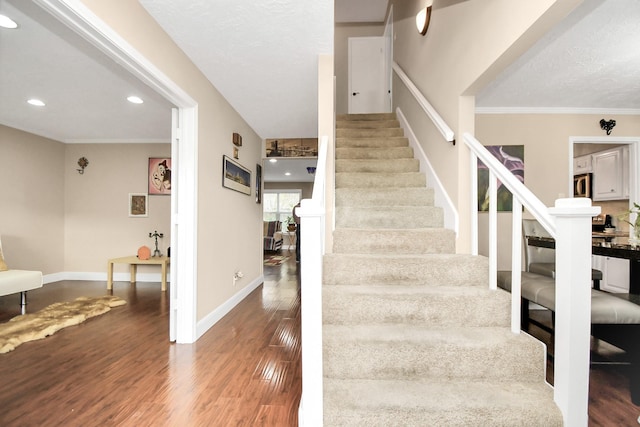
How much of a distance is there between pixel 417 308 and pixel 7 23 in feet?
10.7

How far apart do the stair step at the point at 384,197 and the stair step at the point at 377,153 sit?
2.48ft

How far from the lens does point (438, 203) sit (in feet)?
9.35

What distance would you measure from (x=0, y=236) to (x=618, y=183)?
910 centimetres

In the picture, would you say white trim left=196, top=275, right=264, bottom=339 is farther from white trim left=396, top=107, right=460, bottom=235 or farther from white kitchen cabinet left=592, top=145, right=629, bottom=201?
white kitchen cabinet left=592, top=145, right=629, bottom=201

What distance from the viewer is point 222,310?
328 centimetres

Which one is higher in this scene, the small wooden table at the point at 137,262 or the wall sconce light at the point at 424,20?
the wall sconce light at the point at 424,20

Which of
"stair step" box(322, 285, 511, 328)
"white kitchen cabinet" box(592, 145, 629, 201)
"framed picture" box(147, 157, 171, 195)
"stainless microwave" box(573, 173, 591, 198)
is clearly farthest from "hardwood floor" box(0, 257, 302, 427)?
"stainless microwave" box(573, 173, 591, 198)

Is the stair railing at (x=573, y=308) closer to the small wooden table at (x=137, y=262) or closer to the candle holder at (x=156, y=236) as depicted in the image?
the small wooden table at (x=137, y=262)

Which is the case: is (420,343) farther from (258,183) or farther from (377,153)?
(258,183)

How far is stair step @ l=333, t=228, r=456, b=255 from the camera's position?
7.97 feet

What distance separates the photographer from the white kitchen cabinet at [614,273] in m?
4.15

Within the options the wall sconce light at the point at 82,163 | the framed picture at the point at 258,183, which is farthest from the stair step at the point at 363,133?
the wall sconce light at the point at 82,163

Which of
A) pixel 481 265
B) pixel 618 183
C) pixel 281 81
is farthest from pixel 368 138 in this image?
pixel 618 183

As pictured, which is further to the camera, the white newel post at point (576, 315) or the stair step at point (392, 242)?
the stair step at point (392, 242)
